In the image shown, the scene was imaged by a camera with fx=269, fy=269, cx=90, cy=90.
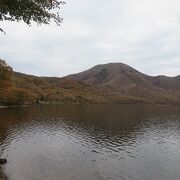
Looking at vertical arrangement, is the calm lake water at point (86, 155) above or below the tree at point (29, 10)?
below

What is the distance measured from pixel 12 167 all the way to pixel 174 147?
45546 mm

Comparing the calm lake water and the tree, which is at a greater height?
the tree

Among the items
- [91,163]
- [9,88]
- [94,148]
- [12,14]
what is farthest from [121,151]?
[9,88]

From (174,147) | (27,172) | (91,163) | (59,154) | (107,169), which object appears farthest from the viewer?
(174,147)

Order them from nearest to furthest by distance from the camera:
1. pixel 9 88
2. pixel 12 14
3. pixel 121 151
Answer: pixel 12 14, pixel 121 151, pixel 9 88

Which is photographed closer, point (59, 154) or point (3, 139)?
point (59, 154)

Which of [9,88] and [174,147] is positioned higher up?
[9,88]

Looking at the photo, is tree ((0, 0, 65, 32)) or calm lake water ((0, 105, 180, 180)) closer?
tree ((0, 0, 65, 32))

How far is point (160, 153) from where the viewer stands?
6506 centimetres

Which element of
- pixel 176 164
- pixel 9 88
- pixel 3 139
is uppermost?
pixel 9 88

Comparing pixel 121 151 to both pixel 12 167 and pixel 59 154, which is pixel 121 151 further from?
pixel 12 167

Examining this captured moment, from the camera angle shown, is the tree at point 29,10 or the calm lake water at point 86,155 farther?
the calm lake water at point 86,155

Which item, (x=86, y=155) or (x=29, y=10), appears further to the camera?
(x=86, y=155)

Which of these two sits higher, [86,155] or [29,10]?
[29,10]
